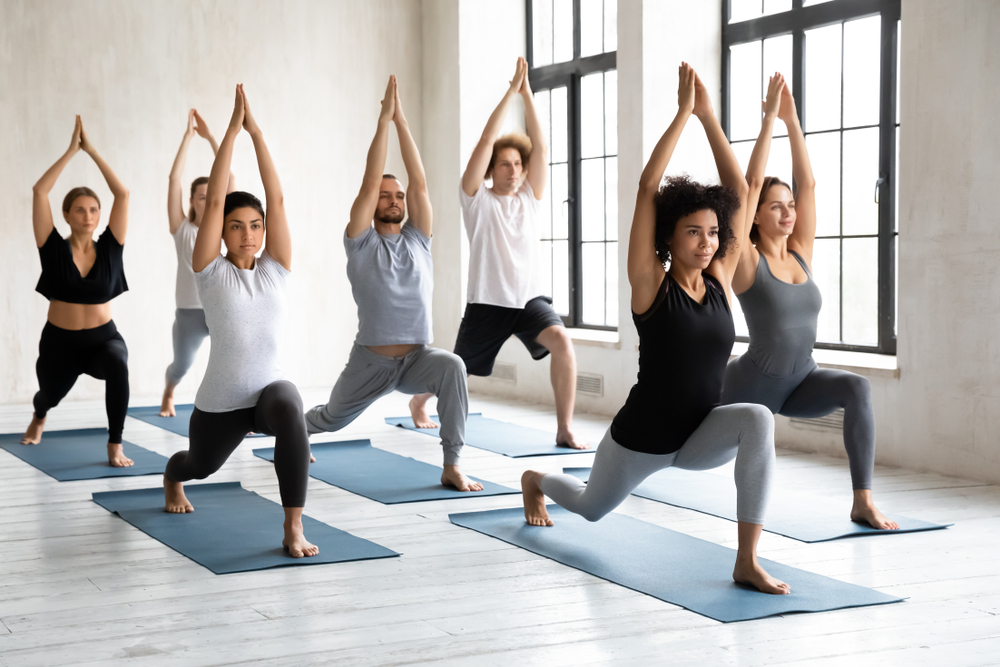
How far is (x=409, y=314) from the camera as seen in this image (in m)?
4.15

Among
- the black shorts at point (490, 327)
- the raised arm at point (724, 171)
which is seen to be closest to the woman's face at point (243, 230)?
the raised arm at point (724, 171)

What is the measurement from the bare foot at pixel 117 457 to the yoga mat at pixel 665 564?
1697mm

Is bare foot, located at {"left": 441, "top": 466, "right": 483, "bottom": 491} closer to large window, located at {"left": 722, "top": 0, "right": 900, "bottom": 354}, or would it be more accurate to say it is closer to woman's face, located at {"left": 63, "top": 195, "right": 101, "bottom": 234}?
woman's face, located at {"left": 63, "top": 195, "right": 101, "bottom": 234}

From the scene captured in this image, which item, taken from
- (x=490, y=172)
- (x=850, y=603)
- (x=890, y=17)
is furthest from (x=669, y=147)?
(x=890, y=17)

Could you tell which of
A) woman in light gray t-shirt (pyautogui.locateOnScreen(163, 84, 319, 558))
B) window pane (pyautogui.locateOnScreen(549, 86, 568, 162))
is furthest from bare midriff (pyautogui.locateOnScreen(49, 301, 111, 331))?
window pane (pyautogui.locateOnScreen(549, 86, 568, 162))

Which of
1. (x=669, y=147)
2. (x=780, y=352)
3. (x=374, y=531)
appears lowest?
(x=374, y=531)

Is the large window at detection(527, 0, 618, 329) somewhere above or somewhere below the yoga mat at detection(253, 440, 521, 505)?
above

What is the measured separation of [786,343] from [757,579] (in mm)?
965

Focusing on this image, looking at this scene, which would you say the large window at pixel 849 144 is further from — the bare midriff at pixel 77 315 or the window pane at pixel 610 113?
the bare midriff at pixel 77 315

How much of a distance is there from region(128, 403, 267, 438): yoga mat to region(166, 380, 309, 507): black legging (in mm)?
2120

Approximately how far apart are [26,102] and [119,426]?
3.18m

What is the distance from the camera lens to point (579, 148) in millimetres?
7016

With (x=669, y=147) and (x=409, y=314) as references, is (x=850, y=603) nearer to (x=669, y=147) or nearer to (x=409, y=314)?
(x=669, y=147)

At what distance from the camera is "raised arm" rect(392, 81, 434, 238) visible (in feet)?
13.4
